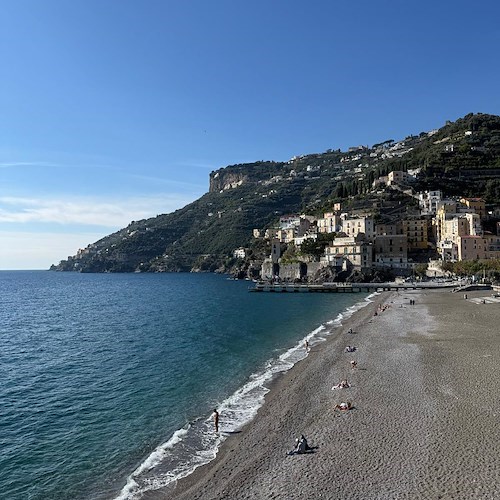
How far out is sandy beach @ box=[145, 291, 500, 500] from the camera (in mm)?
11758

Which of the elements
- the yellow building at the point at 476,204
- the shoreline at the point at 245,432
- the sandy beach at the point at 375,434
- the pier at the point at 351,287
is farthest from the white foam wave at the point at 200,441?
the yellow building at the point at 476,204

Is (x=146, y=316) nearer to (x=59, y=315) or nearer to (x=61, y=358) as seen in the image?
(x=59, y=315)

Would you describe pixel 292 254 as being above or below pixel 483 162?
below

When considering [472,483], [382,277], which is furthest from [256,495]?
[382,277]

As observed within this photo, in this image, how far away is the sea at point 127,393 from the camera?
1411 centimetres

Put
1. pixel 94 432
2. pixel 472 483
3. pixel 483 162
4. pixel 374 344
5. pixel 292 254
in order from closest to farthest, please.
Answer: pixel 472 483 < pixel 94 432 < pixel 374 344 < pixel 292 254 < pixel 483 162

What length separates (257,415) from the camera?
18391mm

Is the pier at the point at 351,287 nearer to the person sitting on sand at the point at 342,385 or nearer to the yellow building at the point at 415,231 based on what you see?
the yellow building at the point at 415,231

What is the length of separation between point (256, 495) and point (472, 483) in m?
5.58

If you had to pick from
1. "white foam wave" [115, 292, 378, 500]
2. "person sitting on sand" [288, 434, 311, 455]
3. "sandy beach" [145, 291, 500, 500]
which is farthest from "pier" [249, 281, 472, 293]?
"person sitting on sand" [288, 434, 311, 455]

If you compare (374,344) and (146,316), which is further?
(146,316)

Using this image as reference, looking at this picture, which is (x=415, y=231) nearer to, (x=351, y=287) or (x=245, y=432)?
(x=351, y=287)

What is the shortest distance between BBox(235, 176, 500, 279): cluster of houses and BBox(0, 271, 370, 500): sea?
47543 millimetres

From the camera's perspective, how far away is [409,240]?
102 meters
